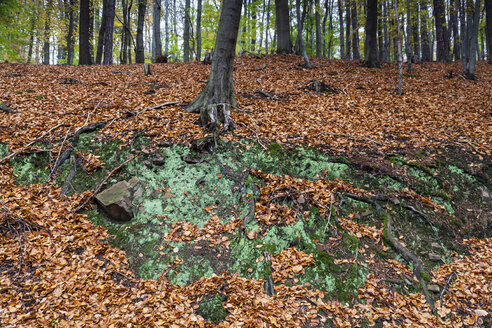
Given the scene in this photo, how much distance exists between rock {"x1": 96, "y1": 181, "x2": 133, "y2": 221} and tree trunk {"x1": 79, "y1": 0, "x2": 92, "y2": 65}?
1149 cm

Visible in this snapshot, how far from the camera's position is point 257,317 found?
2979 millimetres

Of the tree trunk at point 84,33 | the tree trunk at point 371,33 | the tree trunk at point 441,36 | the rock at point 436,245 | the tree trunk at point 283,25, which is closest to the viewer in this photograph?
the rock at point 436,245

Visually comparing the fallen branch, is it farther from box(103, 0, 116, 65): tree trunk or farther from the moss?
box(103, 0, 116, 65): tree trunk

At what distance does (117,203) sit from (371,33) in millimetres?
12676

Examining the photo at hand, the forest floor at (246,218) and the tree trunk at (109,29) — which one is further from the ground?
the tree trunk at (109,29)

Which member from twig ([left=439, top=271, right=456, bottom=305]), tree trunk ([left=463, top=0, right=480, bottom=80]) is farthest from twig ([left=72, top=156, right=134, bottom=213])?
tree trunk ([left=463, top=0, right=480, bottom=80])

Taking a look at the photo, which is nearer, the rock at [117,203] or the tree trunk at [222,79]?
the rock at [117,203]

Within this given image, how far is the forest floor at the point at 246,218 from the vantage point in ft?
10.3

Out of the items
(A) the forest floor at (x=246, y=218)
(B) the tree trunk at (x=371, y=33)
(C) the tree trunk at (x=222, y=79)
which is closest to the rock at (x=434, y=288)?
(A) the forest floor at (x=246, y=218)

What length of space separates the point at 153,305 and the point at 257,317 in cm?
127

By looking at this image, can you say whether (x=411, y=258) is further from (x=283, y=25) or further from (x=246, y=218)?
(x=283, y=25)

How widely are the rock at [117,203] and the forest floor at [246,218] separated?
14 centimetres

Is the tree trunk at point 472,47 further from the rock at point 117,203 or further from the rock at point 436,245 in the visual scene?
the rock at point 117,203

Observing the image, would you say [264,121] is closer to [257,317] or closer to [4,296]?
[257,317]
